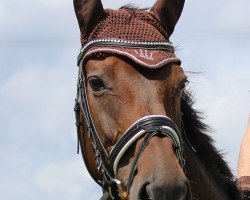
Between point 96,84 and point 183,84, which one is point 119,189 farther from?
point 183,84

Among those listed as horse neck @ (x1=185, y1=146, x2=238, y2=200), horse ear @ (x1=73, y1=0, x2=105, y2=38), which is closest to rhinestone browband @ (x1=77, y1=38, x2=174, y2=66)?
horse ear @ (x1=73, y1=0, x2=105, y2=38)

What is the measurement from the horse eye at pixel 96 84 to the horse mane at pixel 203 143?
45.8 inches

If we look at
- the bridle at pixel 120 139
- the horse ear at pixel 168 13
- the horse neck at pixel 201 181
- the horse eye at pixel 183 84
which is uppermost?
the horse ear at pixel 168 13

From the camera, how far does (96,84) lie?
894 centimetres

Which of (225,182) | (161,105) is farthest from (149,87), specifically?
(225,182)

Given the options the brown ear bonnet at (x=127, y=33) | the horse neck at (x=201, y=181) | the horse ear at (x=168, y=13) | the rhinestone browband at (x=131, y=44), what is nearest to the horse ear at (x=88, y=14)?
the brown ear bonnet at (x=127, y=33)

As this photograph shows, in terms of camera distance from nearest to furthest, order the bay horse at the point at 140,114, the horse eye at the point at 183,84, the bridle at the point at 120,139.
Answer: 1. the bay horse at the point at 140,114
2. the bridle at the point at 120,139
3. the horse eye at the point at 183,84

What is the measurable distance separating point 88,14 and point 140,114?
1.34 metres

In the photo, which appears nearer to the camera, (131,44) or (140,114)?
(140,114)

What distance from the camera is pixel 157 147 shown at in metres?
8.29

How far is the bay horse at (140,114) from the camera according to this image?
8281mm

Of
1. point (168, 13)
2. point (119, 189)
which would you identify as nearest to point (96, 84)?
point (119, 189)

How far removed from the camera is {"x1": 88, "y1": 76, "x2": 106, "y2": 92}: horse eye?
8.86 meters

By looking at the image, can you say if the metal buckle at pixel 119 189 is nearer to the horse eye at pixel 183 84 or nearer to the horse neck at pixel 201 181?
the horse neck at pixel 201 181
